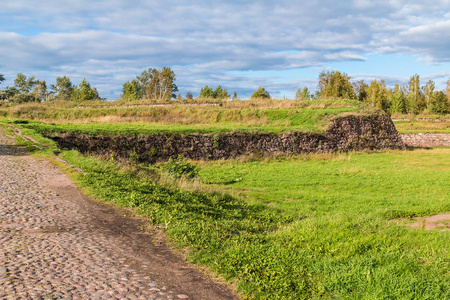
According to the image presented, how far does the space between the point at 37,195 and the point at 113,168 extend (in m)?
4.86

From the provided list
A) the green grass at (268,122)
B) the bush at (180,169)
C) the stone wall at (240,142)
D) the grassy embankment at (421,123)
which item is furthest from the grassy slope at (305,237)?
the grassy embankment at (421,123)

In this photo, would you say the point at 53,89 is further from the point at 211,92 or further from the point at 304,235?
the point at 304,235

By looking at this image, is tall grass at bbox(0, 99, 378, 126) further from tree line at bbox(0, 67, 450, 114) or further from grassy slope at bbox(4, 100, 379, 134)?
tree line at bbox(0, 67, 450, 114)

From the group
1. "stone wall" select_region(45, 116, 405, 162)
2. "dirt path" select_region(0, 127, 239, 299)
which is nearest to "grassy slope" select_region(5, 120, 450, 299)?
"dirt path" select_region(0, 127, 239, 299)

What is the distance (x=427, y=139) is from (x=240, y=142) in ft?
85.8

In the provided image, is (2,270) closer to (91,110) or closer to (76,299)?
(76,299)

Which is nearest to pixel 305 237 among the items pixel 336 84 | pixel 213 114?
pixel 213 114

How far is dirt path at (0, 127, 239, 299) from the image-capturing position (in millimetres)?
4617

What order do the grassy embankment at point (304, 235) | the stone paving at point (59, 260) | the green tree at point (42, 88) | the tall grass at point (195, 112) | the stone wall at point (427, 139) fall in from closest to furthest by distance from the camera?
the stone paving at point (59, 260), the grassy embankment at point (304, 235), the tall grass at point (195, 112), the stone wall at point (427, 139), the green tree at point (42, 88)

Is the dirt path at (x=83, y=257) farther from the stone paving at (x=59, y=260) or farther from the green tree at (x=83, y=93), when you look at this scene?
the green tree at (x=83, y=93)

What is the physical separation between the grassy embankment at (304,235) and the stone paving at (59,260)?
1.19 metres

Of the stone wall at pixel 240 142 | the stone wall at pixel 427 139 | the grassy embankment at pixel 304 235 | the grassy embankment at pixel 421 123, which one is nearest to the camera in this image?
the grassy embankment at pixel 304 235

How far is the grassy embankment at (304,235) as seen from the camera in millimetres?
4941

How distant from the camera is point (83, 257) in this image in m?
5.62
